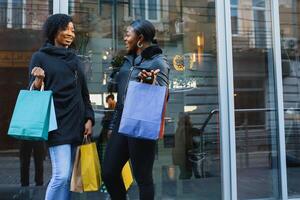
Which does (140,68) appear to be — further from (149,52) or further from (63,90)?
(63,90)

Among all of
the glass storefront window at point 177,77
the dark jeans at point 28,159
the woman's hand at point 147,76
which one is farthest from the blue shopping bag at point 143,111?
the dark jeans at point 28,159

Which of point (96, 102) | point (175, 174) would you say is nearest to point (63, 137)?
point (96, 102)

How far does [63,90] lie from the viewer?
9.68ft

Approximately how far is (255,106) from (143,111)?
3016 mm

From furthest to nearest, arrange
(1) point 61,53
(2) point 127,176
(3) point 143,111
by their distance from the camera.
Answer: (2) point 127,176
(1) point 61,53
(3) point 143,111

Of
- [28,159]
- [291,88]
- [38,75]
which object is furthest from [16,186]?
[291,88]

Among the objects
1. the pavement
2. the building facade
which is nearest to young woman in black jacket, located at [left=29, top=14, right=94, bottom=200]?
the building facade

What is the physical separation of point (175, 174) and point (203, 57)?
1.70 meters

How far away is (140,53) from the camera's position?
10.2ft

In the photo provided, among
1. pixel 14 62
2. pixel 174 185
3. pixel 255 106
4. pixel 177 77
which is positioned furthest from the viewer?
pixel 177 77

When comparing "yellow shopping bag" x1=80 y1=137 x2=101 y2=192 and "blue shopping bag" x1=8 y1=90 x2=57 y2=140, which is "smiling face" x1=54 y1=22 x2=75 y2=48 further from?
"yellow shopping bag" x1=80 y1=137 x2=101 y2=192

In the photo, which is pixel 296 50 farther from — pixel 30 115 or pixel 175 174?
pixel 30 115

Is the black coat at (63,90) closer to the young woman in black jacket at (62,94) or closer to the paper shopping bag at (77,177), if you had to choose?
the young woman in black jacket at (62,94)

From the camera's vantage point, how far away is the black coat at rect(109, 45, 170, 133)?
2926 mm
